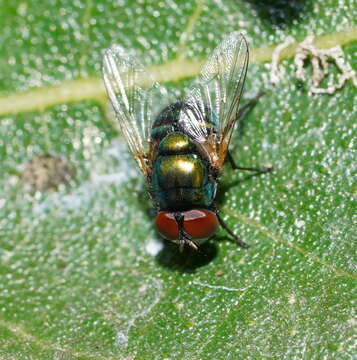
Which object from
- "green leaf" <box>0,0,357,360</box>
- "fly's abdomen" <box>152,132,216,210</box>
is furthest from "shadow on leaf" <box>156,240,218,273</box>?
"fly's abdomen" <box>152,132,216,210</box>

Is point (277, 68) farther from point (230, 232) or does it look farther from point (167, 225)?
point (167, 225)

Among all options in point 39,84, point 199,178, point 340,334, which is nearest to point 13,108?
point 39,84

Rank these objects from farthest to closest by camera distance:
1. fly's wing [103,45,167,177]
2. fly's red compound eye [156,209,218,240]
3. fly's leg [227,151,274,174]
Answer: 1. fly's wing [103,45,167,177]
2. fly's leg [227,151,274,174]
3. fly's red compound eye [156,209,218,240]

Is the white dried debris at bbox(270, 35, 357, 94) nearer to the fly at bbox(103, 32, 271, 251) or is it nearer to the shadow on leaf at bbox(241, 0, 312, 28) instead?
the shadow on leaf at bbox(241, 0, 312, 28)

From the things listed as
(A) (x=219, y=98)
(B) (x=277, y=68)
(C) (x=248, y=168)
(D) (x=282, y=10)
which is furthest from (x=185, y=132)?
(D) (x=282, y=10)

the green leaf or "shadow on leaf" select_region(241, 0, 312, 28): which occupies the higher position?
"shadow on leaf" select_region(241, 0, 312, 28)

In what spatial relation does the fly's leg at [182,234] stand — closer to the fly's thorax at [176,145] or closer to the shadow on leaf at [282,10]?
the fly's thorax at [176,145]

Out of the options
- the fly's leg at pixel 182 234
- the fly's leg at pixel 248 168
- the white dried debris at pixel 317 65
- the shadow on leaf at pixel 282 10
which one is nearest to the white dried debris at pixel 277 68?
the white dried debris at pixel 317 65
